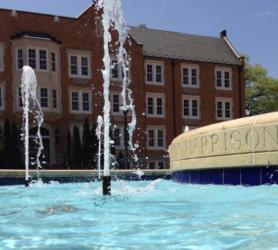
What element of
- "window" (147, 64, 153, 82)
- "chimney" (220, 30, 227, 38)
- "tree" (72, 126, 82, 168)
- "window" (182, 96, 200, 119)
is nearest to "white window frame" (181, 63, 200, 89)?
"window" (182, 96, 200, 119)

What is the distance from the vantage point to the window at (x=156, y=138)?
43841 millimetres

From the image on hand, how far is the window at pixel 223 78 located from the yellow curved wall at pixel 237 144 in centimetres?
3510

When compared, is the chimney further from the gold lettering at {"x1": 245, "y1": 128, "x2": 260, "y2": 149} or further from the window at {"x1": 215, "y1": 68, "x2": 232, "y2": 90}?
the gold lettering at {"x1": 245, "y1": 128, "x2": 260, "y2": 149}

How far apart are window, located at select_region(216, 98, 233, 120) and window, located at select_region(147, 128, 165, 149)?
6.27 meters

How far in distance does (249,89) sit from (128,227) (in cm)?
5701

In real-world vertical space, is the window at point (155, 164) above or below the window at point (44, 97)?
below

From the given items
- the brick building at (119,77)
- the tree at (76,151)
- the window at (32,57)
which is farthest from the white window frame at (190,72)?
the window at (32,57)

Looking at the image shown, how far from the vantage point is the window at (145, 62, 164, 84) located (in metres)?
44.6

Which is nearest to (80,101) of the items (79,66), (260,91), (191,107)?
(79,66)

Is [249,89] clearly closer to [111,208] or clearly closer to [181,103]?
[181,103]

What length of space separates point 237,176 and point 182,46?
3781cm

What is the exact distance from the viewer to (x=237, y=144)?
37.6 ft

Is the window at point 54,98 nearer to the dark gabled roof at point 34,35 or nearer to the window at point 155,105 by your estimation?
the dark gabled roof at point 34,35

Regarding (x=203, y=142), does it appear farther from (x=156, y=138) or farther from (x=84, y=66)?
(x=156, y=138)
